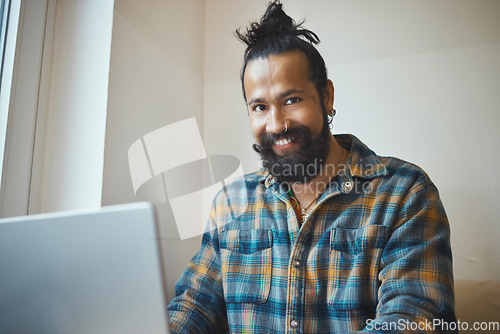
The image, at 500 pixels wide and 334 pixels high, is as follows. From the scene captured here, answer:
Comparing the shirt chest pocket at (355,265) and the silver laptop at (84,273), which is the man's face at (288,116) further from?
the silver laptop at (84,273)

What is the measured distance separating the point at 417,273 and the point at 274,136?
0.56m

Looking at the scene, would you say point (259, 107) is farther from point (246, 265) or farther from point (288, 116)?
point (246, 265)

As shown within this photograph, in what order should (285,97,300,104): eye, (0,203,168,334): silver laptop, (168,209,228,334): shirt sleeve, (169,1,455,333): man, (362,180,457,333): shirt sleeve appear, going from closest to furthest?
(0,203,168,334): silver laptop < (362,180,457,333): shirt sleeve < (169,1,455,333): man < (168,209,228,334): shirt sleeve < (285,97,300,104): eye

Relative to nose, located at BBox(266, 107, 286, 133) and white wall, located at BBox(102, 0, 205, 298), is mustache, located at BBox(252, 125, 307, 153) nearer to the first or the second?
nose, located at BBox(266, 107, 286, 133)

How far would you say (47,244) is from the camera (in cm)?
48

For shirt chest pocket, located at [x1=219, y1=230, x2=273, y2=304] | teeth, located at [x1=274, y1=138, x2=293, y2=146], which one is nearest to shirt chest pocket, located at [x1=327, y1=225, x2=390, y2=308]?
shirt chest pocket, located at [x1=219, y1=230, x2=273, y2=304]

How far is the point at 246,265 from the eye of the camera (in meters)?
1.08

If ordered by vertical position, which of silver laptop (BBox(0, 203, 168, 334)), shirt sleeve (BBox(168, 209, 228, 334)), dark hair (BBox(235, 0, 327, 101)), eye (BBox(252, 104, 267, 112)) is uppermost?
dark hair (BBox(235, 0, 327, 101))

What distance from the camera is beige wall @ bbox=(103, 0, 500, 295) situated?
3.98 feet

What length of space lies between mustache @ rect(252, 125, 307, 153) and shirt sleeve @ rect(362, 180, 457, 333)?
0.37m

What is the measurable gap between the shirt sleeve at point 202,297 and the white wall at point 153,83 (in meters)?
0.28

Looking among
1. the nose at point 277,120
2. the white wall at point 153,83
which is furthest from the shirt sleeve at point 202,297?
the nose at point 277,120

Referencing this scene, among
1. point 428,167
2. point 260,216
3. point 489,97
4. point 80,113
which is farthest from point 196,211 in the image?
point 489,97

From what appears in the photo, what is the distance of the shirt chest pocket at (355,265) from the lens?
36.9 inches
